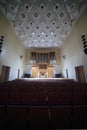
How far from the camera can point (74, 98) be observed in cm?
274

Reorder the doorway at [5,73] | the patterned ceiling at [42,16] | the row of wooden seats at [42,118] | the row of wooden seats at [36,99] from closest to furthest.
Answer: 1. the row of wooden seats at [42,118]
2. the row of wooden seats at [36,99]
3. the patterned ceiling at [42,16]
4. the doorway at [5,73]

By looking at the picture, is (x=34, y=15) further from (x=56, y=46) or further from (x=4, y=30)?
(x=56, y=46)

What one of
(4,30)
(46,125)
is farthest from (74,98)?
(4,30)

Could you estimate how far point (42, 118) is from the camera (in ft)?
6.70

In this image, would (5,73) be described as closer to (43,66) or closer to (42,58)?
(43,66)

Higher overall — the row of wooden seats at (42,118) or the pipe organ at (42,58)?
the pipe organ at (42,58)

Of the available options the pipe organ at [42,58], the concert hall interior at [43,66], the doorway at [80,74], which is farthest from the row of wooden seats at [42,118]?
the pipe organ at [42,58]

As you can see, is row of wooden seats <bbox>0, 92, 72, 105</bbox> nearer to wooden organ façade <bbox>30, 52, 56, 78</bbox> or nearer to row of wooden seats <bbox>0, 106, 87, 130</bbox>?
row of wooden seats <bbox>0, 106, 87, 130</bbox>

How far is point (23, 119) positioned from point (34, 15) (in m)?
6.16

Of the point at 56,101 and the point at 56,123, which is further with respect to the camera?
the point at 56,101

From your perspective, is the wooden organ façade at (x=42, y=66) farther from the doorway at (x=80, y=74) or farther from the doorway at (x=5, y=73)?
the doorway at (x=80, y=74)

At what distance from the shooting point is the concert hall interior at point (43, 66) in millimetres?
2072

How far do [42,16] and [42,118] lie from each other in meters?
6.15

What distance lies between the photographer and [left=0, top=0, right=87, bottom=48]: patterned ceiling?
207 inches
